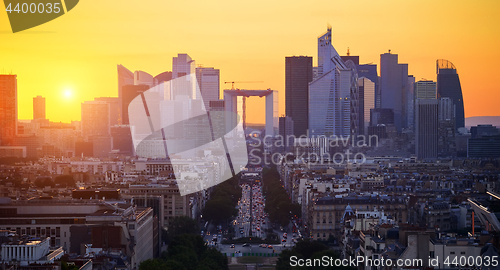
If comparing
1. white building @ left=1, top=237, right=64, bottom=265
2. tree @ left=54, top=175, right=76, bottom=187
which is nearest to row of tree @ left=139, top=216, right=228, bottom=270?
white building @ left=1, top=237, right=64, bottom=265

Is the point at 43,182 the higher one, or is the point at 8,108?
the point at 8,108

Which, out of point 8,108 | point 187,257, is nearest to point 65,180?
point 187,257

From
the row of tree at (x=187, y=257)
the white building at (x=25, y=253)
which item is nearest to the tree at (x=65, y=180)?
the row of tree at (x=187, y=257)


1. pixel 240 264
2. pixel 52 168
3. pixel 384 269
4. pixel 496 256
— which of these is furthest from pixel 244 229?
pixel 52 168

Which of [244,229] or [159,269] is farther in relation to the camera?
[244,229]

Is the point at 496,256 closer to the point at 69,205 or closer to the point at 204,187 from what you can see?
the point at 69,205

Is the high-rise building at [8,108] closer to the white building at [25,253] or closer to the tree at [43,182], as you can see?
the tree at [43,182]

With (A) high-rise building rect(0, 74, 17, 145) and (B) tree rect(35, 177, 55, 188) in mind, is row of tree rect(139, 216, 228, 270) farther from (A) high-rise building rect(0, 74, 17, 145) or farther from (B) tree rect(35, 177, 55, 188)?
(A) high-rise building rect(0, 74, 17, 145)

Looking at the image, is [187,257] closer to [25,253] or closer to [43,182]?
[25,253]

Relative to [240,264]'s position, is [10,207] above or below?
above
